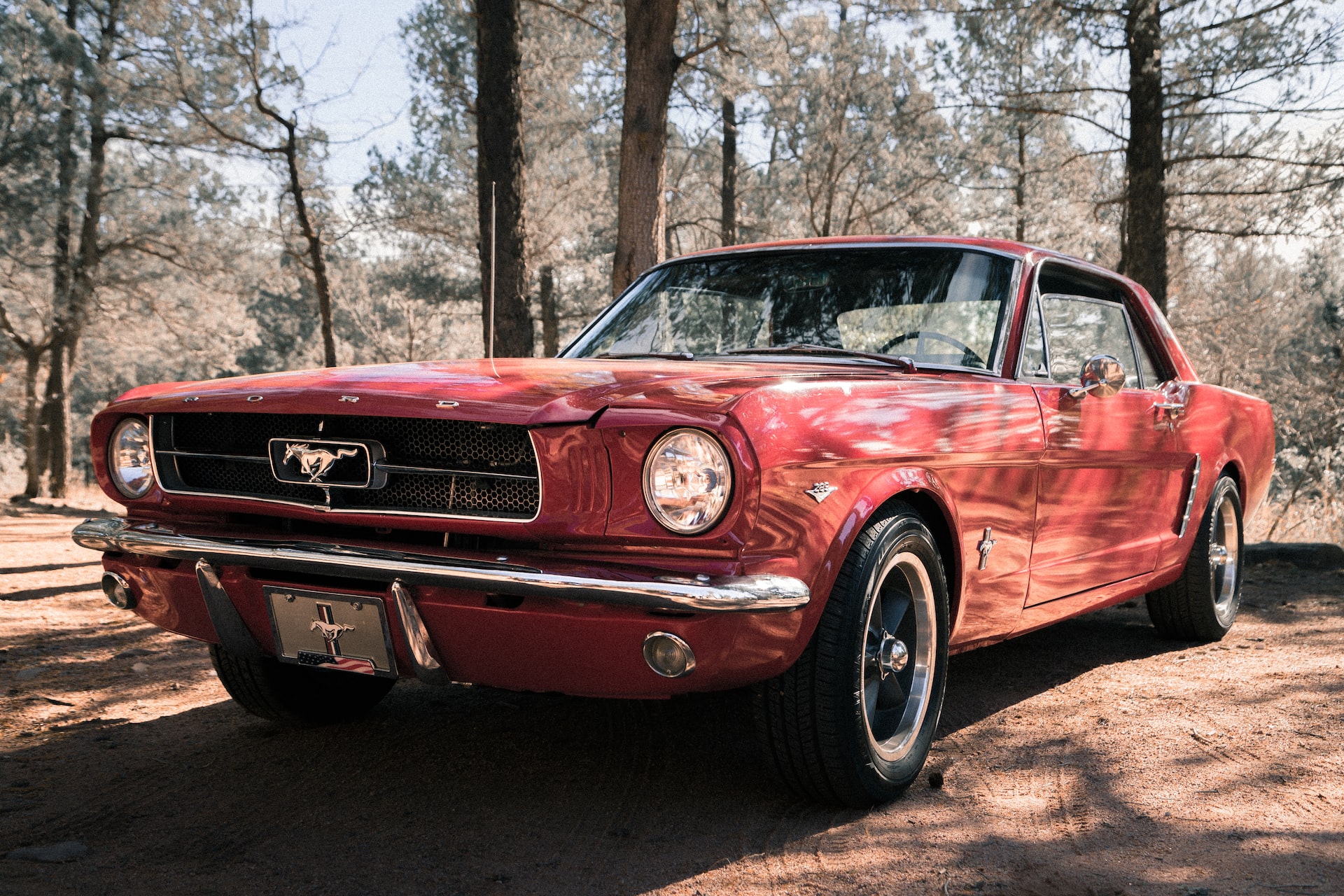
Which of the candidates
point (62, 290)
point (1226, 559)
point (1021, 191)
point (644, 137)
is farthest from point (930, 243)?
point (1021, 191)

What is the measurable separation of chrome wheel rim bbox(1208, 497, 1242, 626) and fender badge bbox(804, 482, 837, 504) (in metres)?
3.51

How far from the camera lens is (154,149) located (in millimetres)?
17891

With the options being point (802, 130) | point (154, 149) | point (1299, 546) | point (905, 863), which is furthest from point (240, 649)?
point (802, 130)

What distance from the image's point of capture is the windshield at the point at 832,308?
373 cm

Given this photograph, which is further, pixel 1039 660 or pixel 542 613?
pixel 1039 660

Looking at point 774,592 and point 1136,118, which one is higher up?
point 1136,118

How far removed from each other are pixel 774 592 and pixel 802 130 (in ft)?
69.3

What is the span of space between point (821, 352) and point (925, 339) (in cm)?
36

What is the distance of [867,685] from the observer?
10.0ft

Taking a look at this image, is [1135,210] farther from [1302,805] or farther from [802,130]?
[802,130]

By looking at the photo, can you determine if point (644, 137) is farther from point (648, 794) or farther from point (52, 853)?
point (52, 853)

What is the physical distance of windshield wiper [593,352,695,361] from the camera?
12.4 ft

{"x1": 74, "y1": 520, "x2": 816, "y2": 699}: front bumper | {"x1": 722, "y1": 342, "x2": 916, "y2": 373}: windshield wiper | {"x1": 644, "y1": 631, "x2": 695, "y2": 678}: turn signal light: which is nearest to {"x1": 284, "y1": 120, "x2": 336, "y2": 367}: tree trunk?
{"x1": 722, "y1": 342, "x2": 916, "y2": 373}: windshield wiper

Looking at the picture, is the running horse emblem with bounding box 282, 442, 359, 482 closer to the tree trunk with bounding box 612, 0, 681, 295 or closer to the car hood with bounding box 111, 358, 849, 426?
the car hood with bounding box 111, 358, 849, 426
